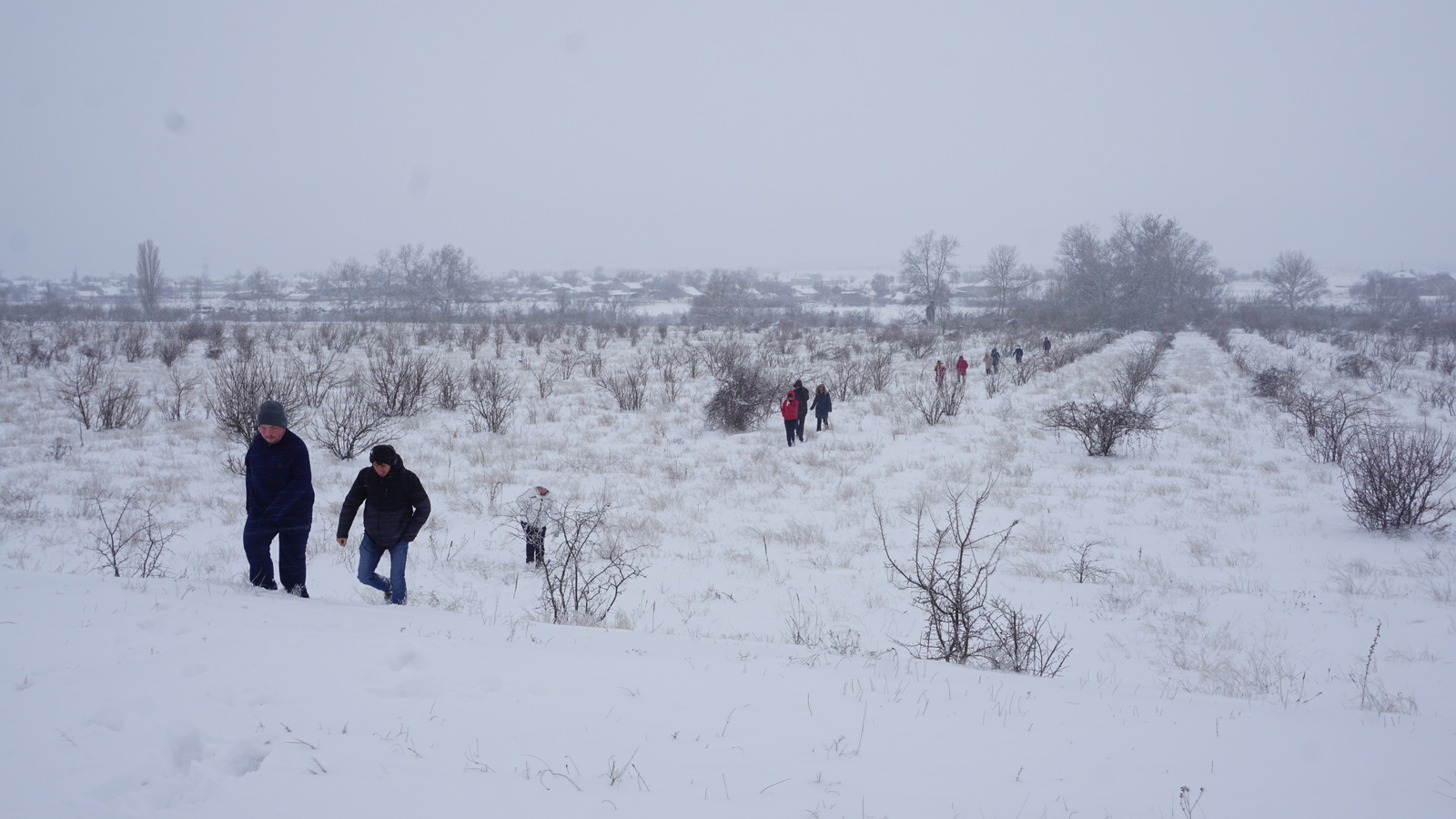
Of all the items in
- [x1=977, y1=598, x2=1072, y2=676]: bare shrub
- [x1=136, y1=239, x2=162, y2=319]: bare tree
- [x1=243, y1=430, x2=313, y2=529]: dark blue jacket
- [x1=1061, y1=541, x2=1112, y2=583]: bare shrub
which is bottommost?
[x1=1061, y1=541, x2=1112, y2=583]: bare shrub

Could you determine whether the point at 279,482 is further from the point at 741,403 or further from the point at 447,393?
the point at 447,393

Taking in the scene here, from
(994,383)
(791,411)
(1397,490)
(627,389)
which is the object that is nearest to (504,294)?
(627,389)

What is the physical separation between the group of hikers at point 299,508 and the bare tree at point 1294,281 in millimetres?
92305

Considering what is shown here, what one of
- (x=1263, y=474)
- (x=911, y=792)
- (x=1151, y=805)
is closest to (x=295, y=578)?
(x=911, y=792)

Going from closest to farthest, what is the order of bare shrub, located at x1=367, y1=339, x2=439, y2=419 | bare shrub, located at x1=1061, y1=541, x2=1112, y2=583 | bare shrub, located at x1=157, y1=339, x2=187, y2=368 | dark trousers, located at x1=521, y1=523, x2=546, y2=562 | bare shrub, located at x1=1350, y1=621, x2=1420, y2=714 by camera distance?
bare shrub, located at x1=1350, y1=621, x2=1420, y2=714, dark trousers, located at x1=521, y1=523, x2=546, y2=562, bare shrub, located at x1=1061, y1=541, x2=1112, y2=583, bare shrub, located at x1=367, y1=339, x2=439, y2=419, bare shrub, located at x1=157, y1=339, x2=187, y2=368

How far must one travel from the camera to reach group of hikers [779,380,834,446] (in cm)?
1320

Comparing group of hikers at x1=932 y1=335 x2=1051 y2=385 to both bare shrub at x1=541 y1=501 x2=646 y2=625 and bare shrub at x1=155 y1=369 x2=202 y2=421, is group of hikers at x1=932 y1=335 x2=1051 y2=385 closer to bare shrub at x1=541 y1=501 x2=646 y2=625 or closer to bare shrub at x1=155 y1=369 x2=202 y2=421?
bare shrub at x1=541 y1=501 x2=646 y2=625

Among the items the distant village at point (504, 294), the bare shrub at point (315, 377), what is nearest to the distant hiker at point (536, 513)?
Result: the bare shrub at point (315, 377)

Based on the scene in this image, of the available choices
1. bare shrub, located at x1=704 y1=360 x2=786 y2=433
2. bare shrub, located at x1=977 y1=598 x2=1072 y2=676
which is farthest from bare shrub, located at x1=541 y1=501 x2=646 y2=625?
bare shrub, located at x1=704 y1=360 x2=786 y2=433

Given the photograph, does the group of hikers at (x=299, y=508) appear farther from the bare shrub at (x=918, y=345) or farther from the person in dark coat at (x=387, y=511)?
the bare shrub at (x=918, y=345)

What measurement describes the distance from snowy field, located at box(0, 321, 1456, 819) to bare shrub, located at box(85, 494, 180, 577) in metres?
0.16

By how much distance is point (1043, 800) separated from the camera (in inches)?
114

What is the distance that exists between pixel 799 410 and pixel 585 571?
7577mm

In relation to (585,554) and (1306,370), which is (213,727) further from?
(1306,370)
